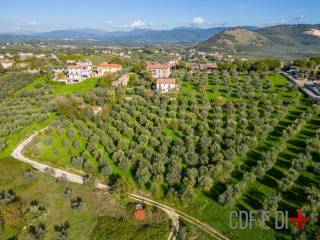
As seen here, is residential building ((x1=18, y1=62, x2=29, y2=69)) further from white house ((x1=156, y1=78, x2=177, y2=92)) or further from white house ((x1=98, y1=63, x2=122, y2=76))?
white house ((x1=156, y1=78, x2=177, y2=92))

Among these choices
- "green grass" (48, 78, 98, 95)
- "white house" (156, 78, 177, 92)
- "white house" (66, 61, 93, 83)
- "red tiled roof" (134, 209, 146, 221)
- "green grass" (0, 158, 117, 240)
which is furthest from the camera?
"white house" (66, 61, 93, 83)

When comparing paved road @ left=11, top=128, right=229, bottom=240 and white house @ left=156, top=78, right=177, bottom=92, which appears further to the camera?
white house @ left=156, top=78, right=177, bottom=92

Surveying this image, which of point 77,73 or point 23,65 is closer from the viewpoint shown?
point 77,73

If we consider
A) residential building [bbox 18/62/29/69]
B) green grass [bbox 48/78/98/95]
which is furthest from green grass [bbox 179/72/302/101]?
residential building [bbox 18/62/29/69]

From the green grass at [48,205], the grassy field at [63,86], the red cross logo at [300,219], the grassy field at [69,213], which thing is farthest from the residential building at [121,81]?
the red cross logo at [300,219]

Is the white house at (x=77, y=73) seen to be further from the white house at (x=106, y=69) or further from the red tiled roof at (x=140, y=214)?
the red tiled roof at (x=140, y=214)

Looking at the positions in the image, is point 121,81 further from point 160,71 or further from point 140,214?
point 140,214

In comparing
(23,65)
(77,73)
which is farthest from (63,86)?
(23,65)

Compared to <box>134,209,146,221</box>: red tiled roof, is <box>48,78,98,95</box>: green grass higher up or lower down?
higher up

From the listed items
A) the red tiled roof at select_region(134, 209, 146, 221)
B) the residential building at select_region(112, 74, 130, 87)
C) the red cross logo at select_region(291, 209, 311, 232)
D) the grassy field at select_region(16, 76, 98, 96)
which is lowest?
the red tiled roof at select_region(134, 209, 146, 221)
